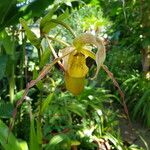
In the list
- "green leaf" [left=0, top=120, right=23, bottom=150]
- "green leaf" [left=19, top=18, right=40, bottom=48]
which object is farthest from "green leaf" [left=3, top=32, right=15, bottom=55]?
"green leaf" [left=19, top=18, right=40, bottom=48]

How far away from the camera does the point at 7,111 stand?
152cm

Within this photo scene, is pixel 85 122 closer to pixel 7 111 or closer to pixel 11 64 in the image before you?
pixel 11 64

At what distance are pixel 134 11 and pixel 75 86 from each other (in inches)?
114

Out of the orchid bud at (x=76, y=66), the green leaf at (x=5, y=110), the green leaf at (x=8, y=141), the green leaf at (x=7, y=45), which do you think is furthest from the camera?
the green leaf at (x=7, y=45)

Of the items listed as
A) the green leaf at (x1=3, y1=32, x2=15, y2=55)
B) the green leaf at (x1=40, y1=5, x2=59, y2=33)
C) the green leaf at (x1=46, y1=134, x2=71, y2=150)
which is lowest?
the green leaf at (x1=46, y1=134, x2=71, y2=150)

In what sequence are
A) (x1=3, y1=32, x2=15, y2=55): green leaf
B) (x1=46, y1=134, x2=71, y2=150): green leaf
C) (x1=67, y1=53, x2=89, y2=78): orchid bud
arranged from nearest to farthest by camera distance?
(x1=67, y1=53, x2=89, y2=78): orchid bud → (x1=3, y1=32, x2=15, y2=55): green leaf → (x1=46, y1=134, x2=71, y2=150): green leaf

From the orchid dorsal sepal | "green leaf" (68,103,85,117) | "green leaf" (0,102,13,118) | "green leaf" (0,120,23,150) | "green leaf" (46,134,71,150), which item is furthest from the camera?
"green leaf" (68,103,85,117)

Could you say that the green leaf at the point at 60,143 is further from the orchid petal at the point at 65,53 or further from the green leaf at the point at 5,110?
the orchid petal at the point at 65,53

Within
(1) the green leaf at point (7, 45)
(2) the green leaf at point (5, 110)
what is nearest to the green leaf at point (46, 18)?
(2) the green leaf at point (5, 110)

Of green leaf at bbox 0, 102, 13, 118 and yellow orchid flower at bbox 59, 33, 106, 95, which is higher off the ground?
yellow orchid flower at bbox 59, 33, 106, 95

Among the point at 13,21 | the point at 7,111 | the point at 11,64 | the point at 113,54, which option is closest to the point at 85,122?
the point at 11,64

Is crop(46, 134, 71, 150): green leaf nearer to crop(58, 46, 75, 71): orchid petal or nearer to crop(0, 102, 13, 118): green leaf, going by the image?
crop(0, 102, 13, 118): green leaf

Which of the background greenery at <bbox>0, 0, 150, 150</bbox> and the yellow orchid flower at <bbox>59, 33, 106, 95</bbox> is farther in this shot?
the background greenery at <bbox>0, 0, 150, 150</bbox>

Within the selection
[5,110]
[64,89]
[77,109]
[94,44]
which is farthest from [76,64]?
[64,89]
